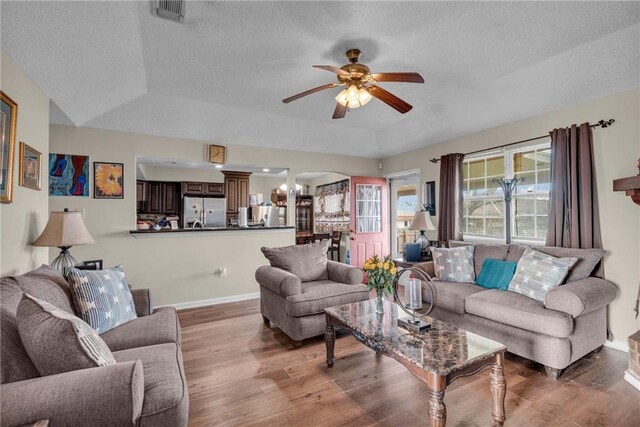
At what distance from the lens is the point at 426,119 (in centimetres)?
421

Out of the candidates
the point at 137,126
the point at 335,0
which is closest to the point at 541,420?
the point at 335,0

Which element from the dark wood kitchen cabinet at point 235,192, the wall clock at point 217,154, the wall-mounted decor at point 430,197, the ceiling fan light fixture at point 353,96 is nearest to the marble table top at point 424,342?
the ceiling fan light fixture at point 353,96

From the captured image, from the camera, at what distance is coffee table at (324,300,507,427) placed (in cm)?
149

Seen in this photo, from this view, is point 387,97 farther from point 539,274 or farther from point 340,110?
point 539,274

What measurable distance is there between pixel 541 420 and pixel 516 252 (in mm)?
1772

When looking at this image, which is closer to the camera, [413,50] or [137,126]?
[413,50]

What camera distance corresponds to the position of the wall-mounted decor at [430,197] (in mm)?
4707

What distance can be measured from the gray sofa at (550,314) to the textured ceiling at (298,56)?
177 cm

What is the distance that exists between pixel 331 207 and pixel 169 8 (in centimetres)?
642

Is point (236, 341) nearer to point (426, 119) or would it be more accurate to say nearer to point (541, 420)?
point (541, 420)

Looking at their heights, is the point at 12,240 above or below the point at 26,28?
below

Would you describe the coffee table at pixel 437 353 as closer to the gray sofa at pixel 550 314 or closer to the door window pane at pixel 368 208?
the gray sofa at pixel 550 314

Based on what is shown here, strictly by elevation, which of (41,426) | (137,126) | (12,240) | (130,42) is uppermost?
(130,42)

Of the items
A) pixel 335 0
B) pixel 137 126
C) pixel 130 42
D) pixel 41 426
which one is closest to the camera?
pixel 41 426
